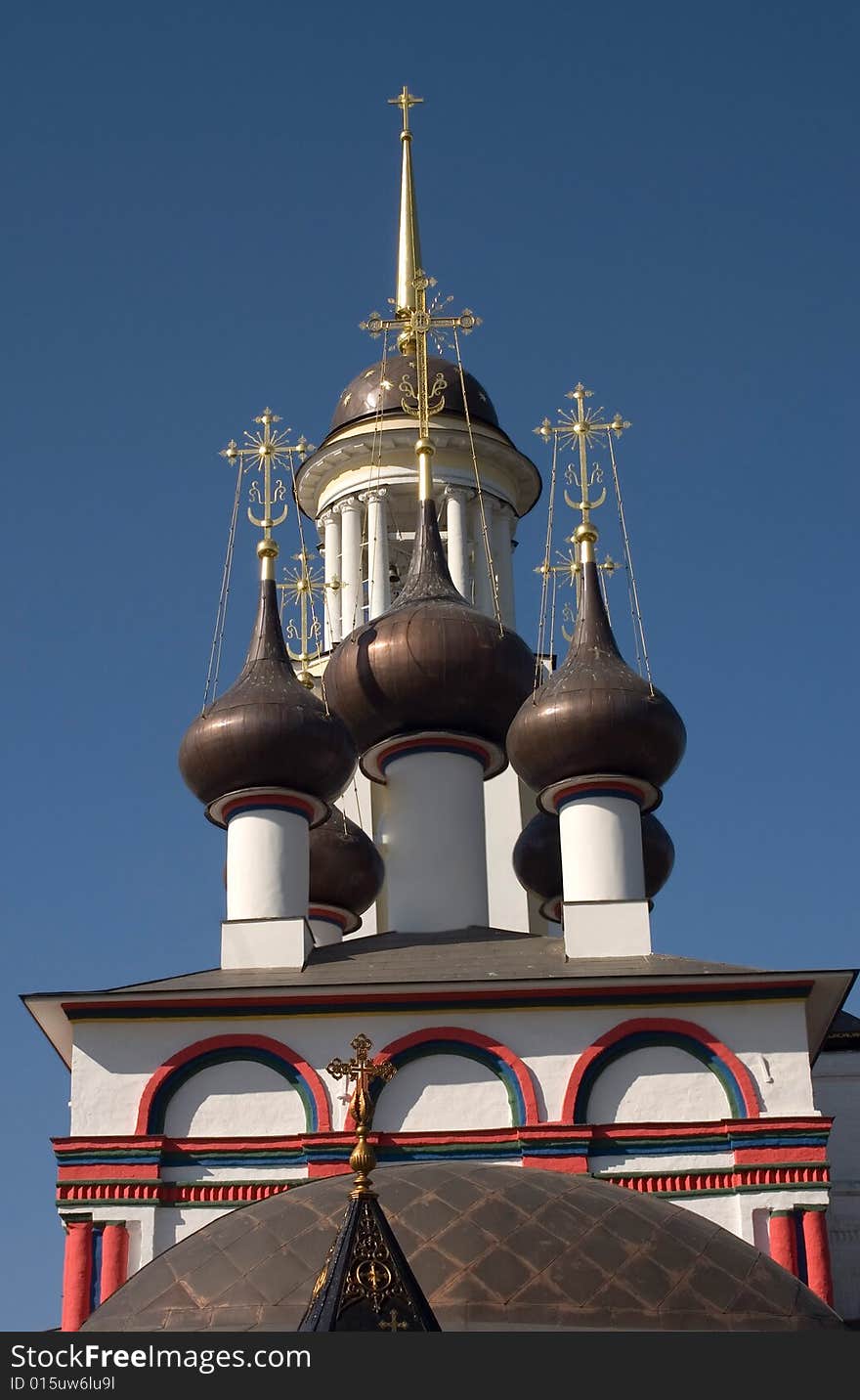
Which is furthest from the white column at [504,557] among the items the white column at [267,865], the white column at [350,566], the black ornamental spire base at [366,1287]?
the black ornamental spire base at [366,1287]

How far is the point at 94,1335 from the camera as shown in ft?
25.3

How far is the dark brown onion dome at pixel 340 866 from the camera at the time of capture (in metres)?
19.2

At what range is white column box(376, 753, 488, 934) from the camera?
17672mm

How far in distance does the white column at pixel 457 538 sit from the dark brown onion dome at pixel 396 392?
0.86 m

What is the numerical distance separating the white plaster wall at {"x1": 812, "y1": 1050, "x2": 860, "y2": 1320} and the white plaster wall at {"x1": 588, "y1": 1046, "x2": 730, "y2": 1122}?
171 cm

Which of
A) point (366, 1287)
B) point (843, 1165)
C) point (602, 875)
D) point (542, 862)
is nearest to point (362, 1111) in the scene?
point (366, 1287)

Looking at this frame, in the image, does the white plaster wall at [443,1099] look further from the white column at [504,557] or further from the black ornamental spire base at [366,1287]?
the white column at [504,557]

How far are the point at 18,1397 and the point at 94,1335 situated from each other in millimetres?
629

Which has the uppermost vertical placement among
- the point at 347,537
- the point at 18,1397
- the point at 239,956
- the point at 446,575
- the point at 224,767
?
the point at 347,537

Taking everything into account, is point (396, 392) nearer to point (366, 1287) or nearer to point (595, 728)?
point (595, 728)

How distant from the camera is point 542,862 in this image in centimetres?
1905

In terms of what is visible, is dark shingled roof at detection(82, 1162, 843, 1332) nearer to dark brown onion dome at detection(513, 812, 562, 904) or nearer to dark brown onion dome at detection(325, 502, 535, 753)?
dark brown onion dome at detection(325, 502, 535, 753)

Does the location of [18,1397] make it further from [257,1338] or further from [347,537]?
[347,537]

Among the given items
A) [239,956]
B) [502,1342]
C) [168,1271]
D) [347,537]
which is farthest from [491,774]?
[502,1342]
